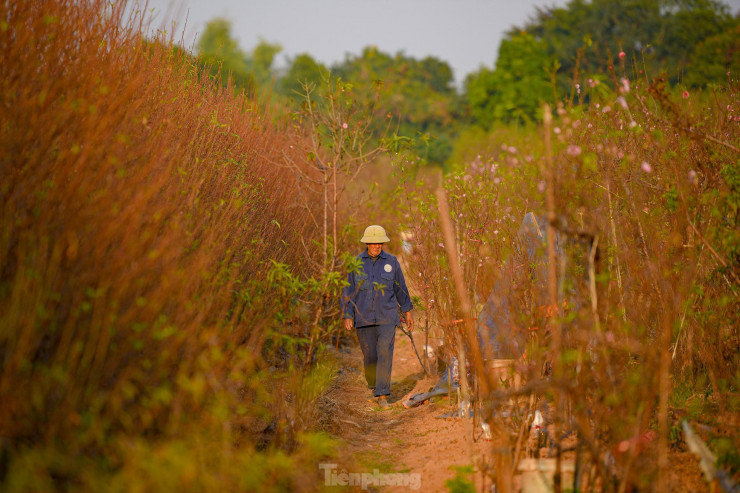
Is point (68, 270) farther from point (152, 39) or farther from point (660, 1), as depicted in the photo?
point (660, 1)

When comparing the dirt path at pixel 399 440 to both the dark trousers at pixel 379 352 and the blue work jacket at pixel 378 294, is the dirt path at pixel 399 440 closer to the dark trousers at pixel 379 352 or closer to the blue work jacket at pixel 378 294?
the dark trousers at pixel 379 352

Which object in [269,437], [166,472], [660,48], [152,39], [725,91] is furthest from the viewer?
[660,48]

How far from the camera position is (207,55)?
22.9 feet

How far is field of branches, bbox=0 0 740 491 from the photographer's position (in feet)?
9.11

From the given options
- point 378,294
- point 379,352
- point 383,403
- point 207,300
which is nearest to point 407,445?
point 383,403

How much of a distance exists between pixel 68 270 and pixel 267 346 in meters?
2.04

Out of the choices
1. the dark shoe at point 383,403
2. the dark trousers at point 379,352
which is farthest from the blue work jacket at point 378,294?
the dark shoe at point 383,403

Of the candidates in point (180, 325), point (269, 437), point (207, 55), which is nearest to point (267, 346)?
point (269, 437)

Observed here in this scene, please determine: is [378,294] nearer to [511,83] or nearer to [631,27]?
[511,83]

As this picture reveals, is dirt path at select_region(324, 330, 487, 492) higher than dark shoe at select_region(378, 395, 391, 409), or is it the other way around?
dark shoe at select_region(378, 395, 391, 409)

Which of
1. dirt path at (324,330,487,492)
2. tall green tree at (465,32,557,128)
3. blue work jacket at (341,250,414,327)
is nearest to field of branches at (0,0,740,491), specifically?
dirt path at (324,330,487,492)

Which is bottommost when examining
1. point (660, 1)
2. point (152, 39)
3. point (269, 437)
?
point (269, 437)

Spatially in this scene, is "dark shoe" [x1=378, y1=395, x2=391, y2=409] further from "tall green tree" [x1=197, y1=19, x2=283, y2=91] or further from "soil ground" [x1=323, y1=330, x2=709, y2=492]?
"tall green tree" [x1=197, y1=19, x2=283, y2=91]

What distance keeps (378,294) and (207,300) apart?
3.13 meters
